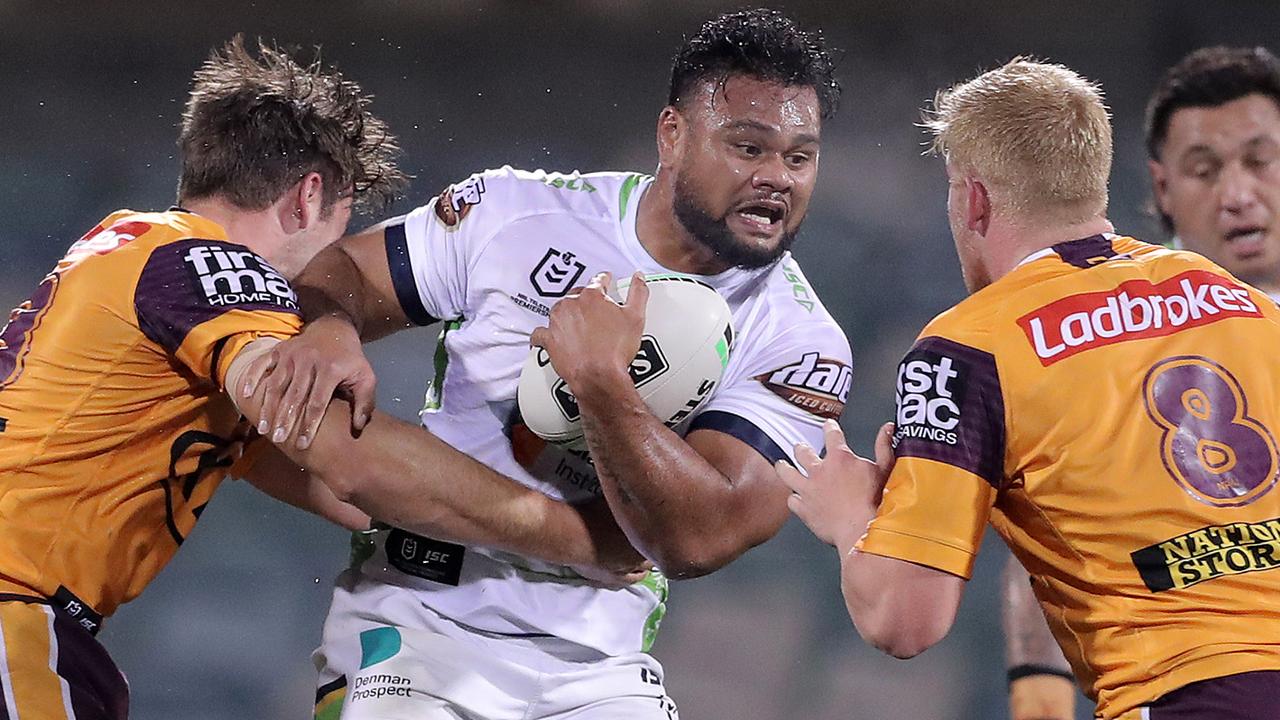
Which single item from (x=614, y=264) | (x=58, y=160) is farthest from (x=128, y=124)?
(x=614, y=264)

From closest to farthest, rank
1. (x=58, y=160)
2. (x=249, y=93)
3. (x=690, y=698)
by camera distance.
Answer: (x=249, y=93), (x=690, y=698), (x=58, y=160)

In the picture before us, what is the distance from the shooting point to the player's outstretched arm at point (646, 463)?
2.70 meters

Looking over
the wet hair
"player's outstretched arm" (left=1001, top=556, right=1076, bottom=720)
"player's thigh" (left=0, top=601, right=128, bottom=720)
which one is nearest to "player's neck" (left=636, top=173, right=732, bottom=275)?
"player's thigh" (left=0, top=601, right=128, bottom=720)

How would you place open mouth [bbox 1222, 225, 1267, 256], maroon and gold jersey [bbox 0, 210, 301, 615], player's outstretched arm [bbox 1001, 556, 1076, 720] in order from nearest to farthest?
maroon and gold jersey [bbox 0, 210, 301, 615], open mouth [bbox 1222, 225, 1267, 256], player's outstretched arm [bbox 1001, 556, 1076, 720]

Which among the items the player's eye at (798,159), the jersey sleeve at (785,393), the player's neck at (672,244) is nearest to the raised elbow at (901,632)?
the jersey sleeve at (785,393)

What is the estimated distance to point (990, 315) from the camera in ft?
7.83

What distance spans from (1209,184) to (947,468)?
3087 mm

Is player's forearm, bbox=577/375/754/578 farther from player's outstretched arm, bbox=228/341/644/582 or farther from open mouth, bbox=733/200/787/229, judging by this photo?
open mouth, bbox=733/200/787/229

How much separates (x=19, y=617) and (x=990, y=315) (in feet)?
6.33

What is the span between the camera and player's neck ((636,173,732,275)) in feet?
10.8

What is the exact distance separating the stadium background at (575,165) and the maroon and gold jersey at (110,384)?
3565mm

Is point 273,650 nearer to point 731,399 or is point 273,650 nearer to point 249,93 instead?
point 249,93

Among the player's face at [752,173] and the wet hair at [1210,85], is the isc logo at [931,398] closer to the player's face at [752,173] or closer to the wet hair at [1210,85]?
the player's face at [752,173]

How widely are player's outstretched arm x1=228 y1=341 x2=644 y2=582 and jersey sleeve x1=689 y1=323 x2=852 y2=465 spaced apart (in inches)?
15.0
